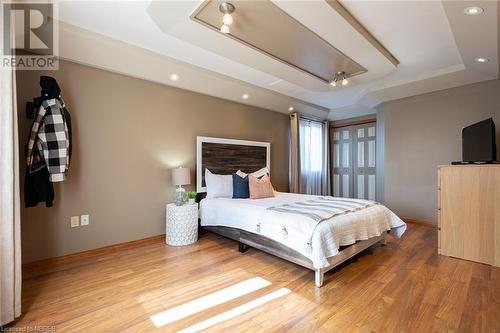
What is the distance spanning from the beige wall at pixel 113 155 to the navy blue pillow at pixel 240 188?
693mm

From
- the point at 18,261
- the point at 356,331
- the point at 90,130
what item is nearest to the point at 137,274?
the point at 18,261

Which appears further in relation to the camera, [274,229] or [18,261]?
[274,229]

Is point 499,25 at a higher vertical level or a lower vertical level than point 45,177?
higher

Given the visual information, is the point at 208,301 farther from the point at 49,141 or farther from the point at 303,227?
the point at 49,141

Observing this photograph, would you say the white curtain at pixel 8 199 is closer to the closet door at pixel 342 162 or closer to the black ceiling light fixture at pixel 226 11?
the black ceiling light fixture at pixel 226 11

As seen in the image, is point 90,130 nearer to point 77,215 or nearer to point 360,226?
point 77,215

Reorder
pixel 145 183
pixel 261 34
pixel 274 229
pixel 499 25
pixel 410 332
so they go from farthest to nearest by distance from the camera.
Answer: pixel 145 183 → pixel 274 229 → pixel 261 34 → pixel 499 25 → pixel 410 332

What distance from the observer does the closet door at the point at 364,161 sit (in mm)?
5633

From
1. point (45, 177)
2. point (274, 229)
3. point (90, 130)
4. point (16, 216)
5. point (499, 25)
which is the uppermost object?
point (499, 25)

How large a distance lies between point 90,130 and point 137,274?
5.84ft

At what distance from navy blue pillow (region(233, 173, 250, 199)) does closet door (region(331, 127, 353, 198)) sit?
344cm

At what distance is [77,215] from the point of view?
279 cm

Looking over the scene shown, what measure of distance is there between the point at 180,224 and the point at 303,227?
1.70 metres

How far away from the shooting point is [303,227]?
224 cm
